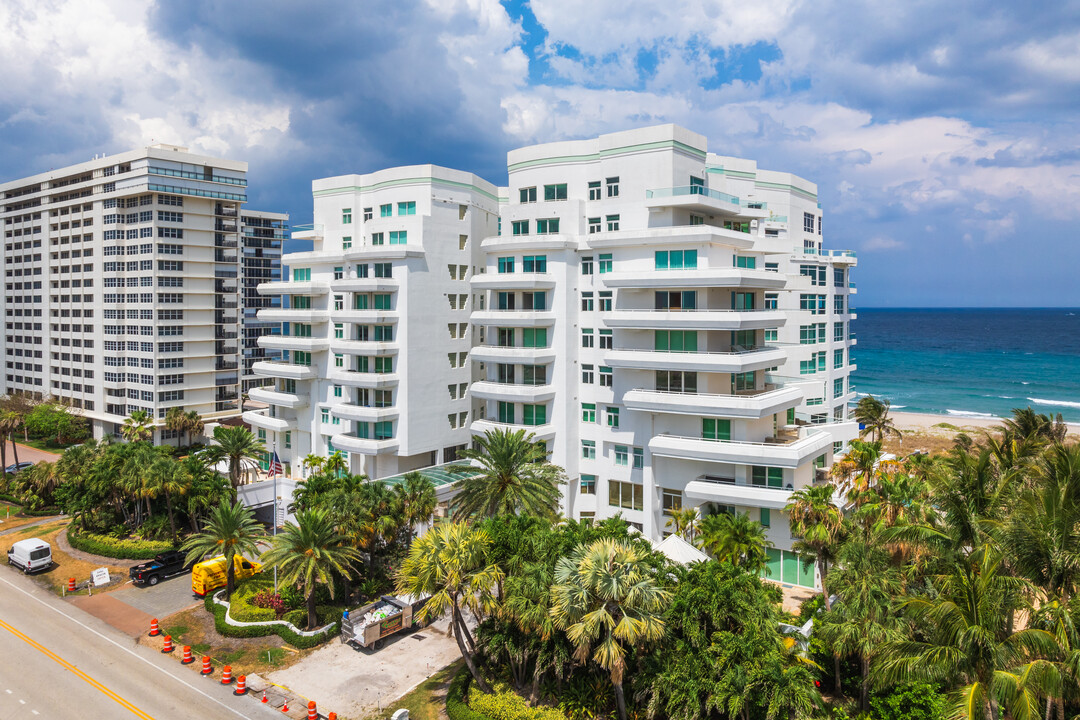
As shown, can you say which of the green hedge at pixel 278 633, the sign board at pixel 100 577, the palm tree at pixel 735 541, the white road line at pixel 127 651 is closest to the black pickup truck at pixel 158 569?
the sign board at pixel 100 577

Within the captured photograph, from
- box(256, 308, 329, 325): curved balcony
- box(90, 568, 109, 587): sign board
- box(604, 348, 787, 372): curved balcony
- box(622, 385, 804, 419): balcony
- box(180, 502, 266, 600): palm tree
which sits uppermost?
box(256, 308, 329, 325): curved balcony

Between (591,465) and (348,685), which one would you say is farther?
(591,465)

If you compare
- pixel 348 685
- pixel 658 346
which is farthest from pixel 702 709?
pixel 658 346

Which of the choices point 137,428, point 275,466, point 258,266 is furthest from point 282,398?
point 258,266

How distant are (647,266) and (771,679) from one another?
30.6m

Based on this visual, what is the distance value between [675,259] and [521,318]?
1287 cm

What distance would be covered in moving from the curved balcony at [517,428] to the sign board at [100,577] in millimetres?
27285

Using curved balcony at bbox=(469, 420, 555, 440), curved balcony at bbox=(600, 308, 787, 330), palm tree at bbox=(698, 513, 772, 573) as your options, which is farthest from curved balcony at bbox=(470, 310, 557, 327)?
palm tree at bbox=(698, 513, 772, 573)

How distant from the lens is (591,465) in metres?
53.2

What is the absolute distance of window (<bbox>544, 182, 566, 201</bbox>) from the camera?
180ft

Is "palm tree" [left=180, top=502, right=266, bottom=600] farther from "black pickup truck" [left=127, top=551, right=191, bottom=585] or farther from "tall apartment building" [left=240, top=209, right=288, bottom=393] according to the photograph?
"tall apartment building" [left=240, top=209, right=288, bottom=393]

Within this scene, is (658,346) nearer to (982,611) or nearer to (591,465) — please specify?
(591,465)

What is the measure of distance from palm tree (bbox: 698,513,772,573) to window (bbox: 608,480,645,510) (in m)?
12.9

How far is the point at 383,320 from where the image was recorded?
57.6 meters
